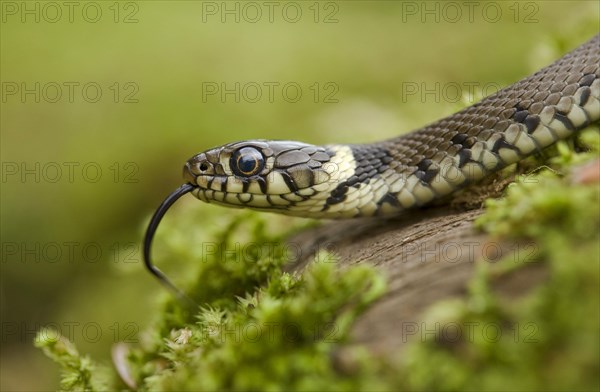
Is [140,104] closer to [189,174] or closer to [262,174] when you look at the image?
[189,174]

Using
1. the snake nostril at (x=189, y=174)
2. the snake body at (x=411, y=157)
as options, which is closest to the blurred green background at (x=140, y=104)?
the snake body at (x=411, y=157)

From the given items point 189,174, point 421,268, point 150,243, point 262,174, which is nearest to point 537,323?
point 421,268

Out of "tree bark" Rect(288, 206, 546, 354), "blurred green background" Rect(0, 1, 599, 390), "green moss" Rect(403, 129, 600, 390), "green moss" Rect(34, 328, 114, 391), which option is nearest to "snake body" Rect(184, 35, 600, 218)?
"tree bark" Rect(288, 206, 546, 354)

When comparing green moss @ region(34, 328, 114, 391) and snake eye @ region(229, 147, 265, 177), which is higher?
snake eye @ region(229, 147, 265, 177)

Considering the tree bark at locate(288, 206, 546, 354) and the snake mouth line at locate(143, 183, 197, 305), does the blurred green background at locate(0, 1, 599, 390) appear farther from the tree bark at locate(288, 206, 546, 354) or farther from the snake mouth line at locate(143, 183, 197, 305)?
the tree bark at locate(288, 206, 546, 354)

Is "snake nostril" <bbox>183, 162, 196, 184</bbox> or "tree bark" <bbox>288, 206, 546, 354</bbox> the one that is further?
"snake nostril" <bbox>183, 162, 196, 184</bbox>

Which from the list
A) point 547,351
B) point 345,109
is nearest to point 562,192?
point 547,351

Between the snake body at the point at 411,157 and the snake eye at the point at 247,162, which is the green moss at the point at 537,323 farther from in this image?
the snake eye at the point at 247,162

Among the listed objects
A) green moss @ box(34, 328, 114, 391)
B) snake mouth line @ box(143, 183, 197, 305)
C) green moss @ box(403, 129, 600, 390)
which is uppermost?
green moss @ box(403, 129, 600, 390)

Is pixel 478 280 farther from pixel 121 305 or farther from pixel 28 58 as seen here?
pixel 28 58
